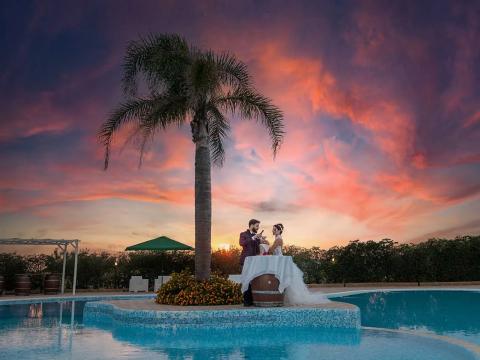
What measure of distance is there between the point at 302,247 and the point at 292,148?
29.7 feet

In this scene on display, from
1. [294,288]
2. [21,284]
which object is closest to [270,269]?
[294,288]

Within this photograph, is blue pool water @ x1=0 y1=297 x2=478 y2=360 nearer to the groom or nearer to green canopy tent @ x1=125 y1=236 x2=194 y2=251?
the groom

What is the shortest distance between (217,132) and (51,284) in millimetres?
10260

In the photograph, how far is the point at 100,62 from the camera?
18703 mm

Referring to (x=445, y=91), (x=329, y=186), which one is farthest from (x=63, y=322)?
(x=445, y=91)

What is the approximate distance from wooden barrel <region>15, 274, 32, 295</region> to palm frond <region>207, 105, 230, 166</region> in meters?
9.87

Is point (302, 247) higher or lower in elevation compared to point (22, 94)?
lower

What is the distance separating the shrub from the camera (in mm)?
11141

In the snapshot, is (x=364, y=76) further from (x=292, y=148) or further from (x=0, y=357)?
(x=0, y=357)

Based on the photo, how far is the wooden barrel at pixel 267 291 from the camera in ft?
33.5

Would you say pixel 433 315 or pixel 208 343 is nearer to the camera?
pixel 208 343

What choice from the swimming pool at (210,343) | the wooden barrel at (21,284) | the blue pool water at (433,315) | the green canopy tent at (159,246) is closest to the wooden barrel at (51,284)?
the wooden barrel at (21,284)

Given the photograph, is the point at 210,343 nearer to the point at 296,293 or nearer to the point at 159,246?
the point at 296,293

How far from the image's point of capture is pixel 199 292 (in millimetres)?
11281
